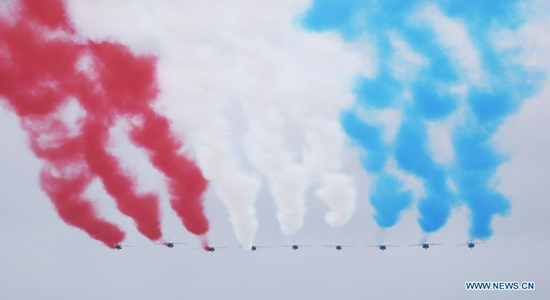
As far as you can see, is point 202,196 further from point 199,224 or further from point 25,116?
point 25,116

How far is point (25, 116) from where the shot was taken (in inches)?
2630

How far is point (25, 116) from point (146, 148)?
6314 mm

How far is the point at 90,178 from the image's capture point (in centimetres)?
7056

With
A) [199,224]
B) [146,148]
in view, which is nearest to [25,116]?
[146,148]

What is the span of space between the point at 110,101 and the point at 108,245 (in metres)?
8.59

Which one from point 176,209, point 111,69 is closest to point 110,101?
point 111,69

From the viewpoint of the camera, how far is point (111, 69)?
67.9 metres

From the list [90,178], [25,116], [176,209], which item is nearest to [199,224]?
[176,209]

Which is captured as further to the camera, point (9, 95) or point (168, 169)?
point (168, 169)

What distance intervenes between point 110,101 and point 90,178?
3960mm

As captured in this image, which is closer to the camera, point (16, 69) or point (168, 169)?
point (16, 69)

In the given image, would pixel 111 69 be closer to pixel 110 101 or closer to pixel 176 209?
pixel 110 101

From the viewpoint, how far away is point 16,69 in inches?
2576

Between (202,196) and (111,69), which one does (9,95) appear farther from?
(202,196)
